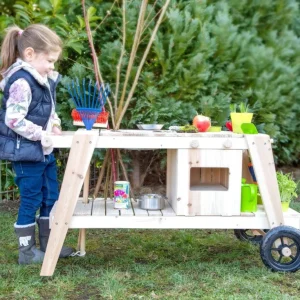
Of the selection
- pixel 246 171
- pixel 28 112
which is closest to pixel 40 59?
pixel 28 112

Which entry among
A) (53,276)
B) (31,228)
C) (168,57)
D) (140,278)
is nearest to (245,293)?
(140,278)

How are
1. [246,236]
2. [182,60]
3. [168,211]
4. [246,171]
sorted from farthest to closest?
[182,60], [246,236], [246,171], [168,211]

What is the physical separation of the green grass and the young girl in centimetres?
29

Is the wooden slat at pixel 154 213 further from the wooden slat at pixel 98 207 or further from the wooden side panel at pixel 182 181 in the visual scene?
the wooden slat at pixel 98 207

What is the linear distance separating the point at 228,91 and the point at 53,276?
256 cm

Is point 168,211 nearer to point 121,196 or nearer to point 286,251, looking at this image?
point 121,196

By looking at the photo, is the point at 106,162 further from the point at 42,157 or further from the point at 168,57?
the point at 168,57

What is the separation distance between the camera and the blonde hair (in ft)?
10.1

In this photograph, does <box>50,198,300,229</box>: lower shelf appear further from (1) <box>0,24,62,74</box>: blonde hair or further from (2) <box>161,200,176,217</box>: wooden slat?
(1) <box>0,24,62,74</box>: blonde hair

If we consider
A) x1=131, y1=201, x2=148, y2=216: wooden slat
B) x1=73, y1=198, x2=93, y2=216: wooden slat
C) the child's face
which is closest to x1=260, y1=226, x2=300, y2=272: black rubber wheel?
x1=131, y1=201, x2=148, y2=216: wooden slat

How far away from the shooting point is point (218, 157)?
299 cm

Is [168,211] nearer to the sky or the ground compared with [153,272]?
nearer to the sky

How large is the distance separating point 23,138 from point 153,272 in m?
0.95

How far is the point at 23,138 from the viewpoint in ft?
10.0
